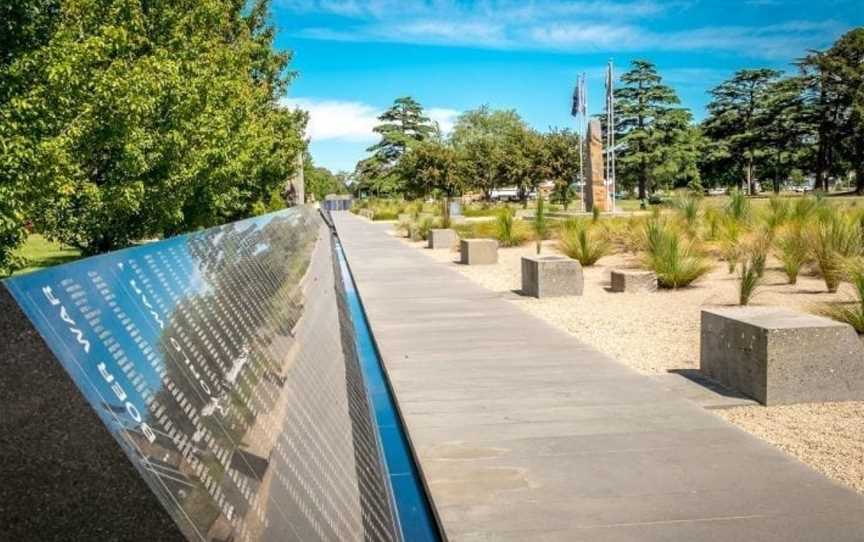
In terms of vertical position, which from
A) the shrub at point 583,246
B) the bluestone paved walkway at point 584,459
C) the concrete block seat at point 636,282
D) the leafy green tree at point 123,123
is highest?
the leafy green tree at point 123,123

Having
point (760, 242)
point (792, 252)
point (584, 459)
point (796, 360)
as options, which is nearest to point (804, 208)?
point (760, 242)

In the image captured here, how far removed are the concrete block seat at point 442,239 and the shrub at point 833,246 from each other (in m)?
11.5

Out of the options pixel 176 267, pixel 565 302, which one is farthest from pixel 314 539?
pixel 565 302

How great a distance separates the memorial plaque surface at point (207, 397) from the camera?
4.49 feet

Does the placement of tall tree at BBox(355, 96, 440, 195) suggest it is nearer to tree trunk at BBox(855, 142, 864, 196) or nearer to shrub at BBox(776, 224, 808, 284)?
tree trunk at BBox(855, 142, 864, 196)

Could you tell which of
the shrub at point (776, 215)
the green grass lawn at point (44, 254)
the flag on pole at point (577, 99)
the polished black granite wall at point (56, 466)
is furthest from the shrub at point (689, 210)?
the flag on pole at point (577, 99)

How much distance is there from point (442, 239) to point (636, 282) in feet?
36.1

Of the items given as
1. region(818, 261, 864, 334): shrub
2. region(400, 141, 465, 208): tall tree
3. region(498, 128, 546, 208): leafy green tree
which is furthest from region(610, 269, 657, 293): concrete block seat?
region(400, 141, 465, 208): tall tree

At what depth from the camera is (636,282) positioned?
37.2ft

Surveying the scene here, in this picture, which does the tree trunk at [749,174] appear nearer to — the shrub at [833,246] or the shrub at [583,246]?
the shrub at [583,246]

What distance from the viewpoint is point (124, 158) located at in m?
11.6

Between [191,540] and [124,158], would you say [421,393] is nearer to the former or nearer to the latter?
[191,540]

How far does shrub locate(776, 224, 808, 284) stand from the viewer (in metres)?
11.3

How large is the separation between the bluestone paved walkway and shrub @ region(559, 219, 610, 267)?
8.14 meters
